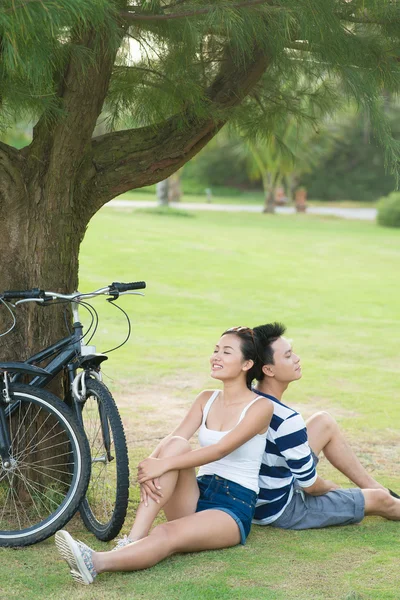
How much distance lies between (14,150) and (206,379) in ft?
12.6

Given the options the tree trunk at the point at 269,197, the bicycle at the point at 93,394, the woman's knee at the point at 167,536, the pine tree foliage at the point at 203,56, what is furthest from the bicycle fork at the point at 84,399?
the tree trunk at the point at 269,197

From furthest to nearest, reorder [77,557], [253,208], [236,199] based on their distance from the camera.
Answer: [236,199], [253,208], [77,557]

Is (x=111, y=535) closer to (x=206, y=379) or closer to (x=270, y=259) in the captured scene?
(x=206, y=379)

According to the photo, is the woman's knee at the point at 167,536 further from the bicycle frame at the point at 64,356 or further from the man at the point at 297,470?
the bicycle frame at the point at 64,356

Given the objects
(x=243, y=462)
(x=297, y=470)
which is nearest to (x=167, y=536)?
(x=243, y=462)

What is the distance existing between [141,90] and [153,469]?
197 cm

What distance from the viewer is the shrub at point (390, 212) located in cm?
2269

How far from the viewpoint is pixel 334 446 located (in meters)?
3.83

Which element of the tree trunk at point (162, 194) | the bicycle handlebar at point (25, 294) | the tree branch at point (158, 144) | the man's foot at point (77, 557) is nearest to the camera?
the man's foot at point (77, 557)

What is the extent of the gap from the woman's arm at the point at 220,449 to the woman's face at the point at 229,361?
159 mm

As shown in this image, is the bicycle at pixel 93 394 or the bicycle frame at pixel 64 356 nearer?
the bicycle at pixel 93 394

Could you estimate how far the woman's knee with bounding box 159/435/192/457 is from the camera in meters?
3.30

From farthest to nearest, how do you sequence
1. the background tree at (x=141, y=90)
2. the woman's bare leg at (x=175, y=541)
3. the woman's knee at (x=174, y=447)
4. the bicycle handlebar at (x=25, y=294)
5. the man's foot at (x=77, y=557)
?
the bicycle handlebar at (x=25, y=294), the woman's knee at (x=174, y=447), the background tree at (x=141, y=90), the woman's bare leg at (x=175, y=541), the man's foot at (x=77, y=557)

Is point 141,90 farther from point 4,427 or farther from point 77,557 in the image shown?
point 77,557
